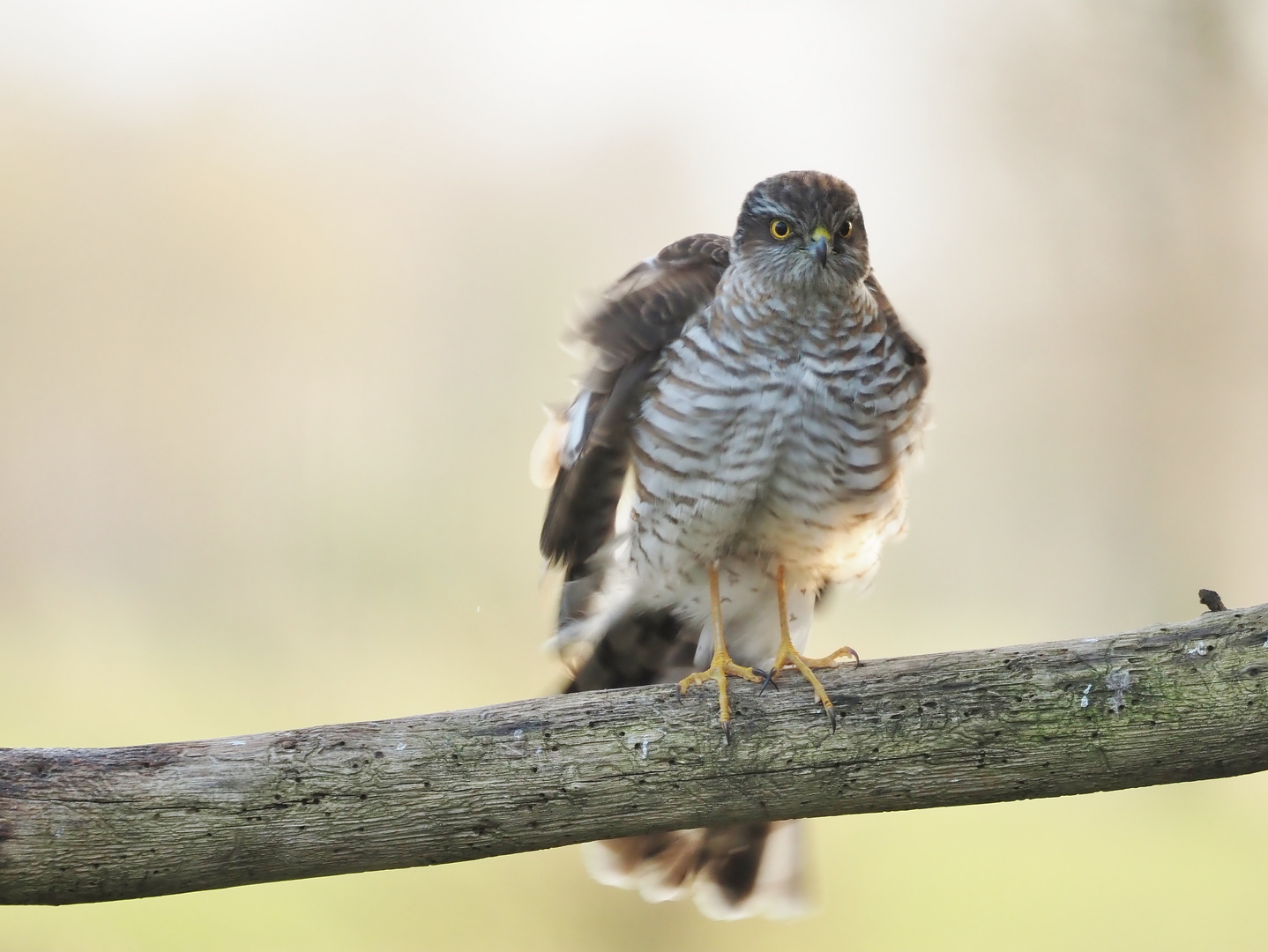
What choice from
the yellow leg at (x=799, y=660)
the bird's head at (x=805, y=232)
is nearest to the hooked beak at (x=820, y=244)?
the bird's head at (x=805, y=232)

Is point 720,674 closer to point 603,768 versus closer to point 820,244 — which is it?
point 603,768

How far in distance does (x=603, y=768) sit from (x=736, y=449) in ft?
2.37

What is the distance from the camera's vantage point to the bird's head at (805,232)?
224cm

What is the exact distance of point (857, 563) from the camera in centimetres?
253

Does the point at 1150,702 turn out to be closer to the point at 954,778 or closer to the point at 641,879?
the point at 954,778

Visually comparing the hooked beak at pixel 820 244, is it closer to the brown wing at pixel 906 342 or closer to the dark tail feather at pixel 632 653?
the brown wing at pixel 906 342

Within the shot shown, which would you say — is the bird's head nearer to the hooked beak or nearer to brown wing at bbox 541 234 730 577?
the hooked beak

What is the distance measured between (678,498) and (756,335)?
381mm

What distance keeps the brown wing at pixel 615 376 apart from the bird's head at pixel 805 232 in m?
0.14

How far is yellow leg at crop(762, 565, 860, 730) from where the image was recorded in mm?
1930

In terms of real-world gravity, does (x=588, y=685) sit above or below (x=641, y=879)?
above

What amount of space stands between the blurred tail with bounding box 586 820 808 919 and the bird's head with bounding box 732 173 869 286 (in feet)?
4.19

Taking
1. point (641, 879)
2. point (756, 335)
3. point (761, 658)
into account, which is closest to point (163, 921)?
point (641, 879)

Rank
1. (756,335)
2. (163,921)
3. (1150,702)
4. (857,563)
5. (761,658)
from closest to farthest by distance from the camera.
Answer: (1150,702), (756,335), (857,563), (761,658), (163,921)
